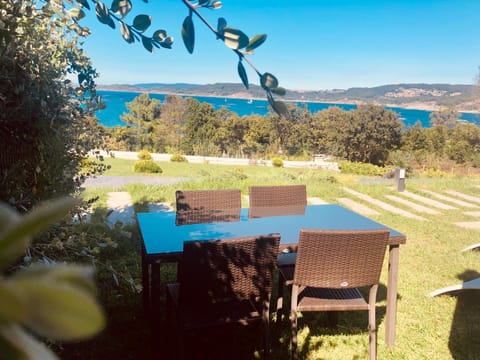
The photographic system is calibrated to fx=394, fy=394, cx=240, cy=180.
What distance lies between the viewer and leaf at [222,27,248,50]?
23.7 inches

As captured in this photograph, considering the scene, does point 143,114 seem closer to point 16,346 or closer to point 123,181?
point 123,181

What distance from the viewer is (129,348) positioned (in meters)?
2.77

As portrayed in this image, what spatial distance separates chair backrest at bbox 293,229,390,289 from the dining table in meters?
Answer: 0.22

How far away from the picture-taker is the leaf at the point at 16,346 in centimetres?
14

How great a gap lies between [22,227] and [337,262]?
8.08 feet

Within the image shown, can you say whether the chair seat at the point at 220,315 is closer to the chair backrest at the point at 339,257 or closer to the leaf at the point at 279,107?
the chair backrest at the point at 339,257

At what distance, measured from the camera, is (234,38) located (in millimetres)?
612

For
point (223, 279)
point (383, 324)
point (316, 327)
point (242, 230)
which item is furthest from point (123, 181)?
point (223, 279)

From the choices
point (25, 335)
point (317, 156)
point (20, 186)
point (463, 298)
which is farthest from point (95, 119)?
point (317, 156)

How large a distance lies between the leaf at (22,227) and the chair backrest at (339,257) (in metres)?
2.27

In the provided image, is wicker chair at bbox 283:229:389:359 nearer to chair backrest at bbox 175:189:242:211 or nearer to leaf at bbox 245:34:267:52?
chair backrest at bbox 175:189:242:211

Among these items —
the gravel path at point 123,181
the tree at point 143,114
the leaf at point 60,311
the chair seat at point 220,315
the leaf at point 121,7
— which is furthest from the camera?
the tree at point 143,114

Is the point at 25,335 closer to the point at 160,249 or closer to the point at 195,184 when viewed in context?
the point at 160,249

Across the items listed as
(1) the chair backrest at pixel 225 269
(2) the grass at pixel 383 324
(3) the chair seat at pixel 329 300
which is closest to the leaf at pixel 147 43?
(2) the grass at pixel 383 324
